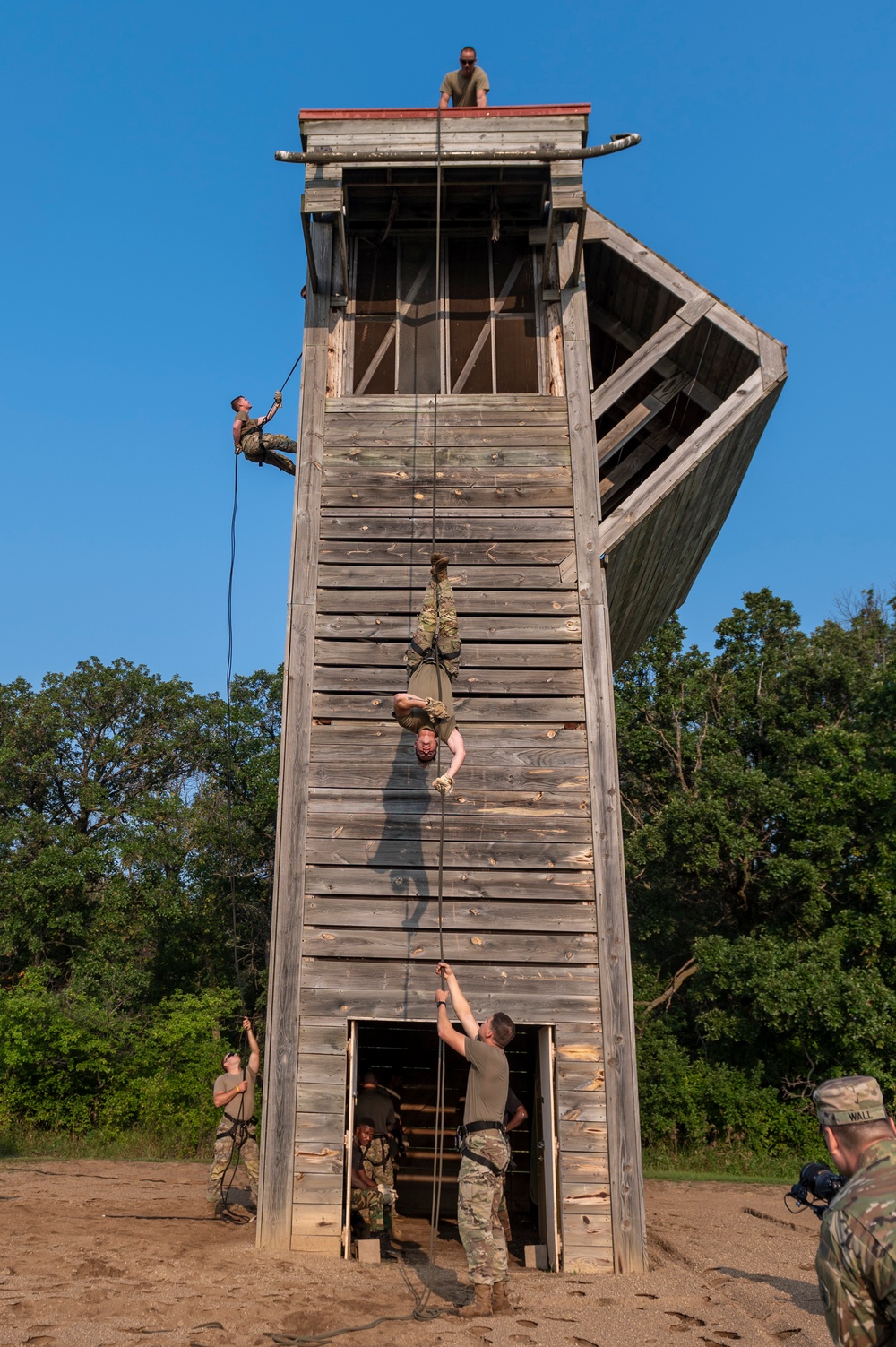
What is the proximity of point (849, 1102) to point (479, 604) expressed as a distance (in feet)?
22.6

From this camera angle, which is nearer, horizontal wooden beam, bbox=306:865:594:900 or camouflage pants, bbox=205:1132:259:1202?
horizontal wooden beam, bbox=306:865:594:900

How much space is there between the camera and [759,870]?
23078mm

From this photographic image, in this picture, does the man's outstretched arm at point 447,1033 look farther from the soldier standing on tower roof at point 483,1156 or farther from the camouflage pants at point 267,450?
the camouflage pants at point 267,450

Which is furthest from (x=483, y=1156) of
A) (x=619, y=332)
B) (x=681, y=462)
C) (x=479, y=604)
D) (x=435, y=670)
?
(x=619, y=332)

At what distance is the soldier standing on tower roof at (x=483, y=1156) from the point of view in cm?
662

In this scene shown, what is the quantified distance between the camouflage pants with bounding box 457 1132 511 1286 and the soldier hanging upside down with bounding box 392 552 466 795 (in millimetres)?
2624

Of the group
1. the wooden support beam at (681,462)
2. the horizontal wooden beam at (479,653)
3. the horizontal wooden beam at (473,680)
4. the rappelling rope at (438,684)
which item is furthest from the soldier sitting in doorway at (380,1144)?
the wooden support beam at (681,462)

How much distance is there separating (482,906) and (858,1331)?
5830 mm

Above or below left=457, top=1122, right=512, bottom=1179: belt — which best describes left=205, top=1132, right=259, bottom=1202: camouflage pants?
below

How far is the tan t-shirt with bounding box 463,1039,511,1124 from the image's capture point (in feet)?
22.8

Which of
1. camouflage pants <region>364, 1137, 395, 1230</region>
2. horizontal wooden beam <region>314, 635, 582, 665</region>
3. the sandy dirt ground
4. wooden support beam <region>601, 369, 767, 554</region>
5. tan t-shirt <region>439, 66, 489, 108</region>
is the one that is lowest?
the sandy dirt ground

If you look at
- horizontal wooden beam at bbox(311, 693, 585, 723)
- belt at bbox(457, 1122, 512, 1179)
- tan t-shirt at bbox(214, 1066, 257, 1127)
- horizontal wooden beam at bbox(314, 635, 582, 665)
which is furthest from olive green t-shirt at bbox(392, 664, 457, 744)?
tan t-shirt at bbox(214, 1066, 257, 1127)

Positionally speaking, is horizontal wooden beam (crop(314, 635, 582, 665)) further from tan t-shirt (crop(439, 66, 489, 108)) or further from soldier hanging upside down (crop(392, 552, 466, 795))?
tan t-shirt (crop(439, 66, 489, 108))

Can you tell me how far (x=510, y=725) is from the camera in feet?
31.3
